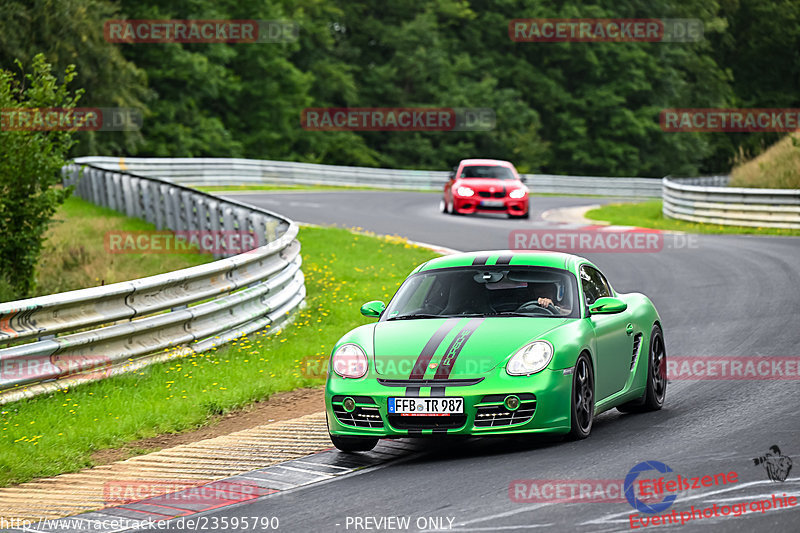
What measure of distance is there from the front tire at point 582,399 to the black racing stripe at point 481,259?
1304mm

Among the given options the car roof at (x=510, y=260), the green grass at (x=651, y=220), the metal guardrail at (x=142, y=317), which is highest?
the car roof at (x=510, y=260)

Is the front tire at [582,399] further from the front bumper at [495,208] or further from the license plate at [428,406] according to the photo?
the front bumper at [495,208]

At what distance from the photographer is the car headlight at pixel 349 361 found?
8152 millimetres

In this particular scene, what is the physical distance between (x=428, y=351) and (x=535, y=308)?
1179 millimetres

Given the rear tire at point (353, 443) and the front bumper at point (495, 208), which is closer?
the rear tire at point (353, 443)

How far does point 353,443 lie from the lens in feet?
27.0

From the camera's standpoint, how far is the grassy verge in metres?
19.9

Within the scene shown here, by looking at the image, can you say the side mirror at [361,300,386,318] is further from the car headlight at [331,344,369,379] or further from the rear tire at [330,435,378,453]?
the rear tire at [330,435,378,453]

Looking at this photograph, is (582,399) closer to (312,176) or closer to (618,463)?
(618,463)

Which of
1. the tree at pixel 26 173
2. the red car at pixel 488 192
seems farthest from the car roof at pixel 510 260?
the red car at pixel 488 192

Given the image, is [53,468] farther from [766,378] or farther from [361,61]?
[361,61]

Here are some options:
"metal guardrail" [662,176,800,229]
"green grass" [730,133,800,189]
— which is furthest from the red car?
"green grass" [730,133,800,189]

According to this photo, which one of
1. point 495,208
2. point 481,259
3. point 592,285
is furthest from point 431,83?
point 481,259

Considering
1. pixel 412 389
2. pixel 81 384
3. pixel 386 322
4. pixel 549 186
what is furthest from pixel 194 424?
pixel 549 186
